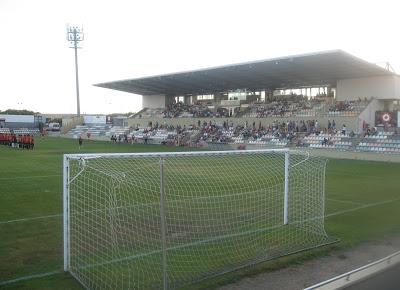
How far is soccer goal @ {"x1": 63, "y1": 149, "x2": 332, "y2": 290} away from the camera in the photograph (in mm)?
Answer: 6355

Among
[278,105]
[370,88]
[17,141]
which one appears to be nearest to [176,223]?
[17,141]

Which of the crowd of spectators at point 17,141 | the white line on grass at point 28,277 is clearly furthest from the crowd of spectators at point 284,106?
the white line on grass at point 28,277

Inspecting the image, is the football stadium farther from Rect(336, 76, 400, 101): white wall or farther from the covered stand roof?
Rect(336, 76, 400, 101): white wall

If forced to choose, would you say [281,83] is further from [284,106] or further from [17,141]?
[17,141]

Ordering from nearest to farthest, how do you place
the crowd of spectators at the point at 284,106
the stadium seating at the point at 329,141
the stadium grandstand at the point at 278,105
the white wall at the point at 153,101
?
the stadium seating at the point at 329,141, the stadium grandstand at the point at 278,105, the crowd of spectators at the point at 284,106, the white wall at the point at 153,101

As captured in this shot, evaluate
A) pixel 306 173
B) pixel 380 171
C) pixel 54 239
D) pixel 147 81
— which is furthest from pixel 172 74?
pixel 54 239

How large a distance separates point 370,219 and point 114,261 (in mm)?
6471

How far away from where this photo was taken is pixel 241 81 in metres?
50.2

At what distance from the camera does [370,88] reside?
3947 cm

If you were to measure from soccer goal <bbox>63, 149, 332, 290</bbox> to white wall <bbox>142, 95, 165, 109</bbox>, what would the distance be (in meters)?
50.6

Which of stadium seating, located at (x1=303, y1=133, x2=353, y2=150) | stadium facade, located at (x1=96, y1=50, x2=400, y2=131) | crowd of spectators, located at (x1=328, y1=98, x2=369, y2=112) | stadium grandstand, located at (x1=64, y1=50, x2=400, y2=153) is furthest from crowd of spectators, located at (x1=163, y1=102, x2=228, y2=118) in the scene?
stadium seating, located at (x1=303, y1=133, x2=353, y2=150)

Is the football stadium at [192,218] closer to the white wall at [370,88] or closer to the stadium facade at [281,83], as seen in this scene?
the stadium facade at [281,83]

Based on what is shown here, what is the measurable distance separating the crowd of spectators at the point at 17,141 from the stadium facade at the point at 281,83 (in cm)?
1805

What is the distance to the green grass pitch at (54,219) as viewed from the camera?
6430 mm
